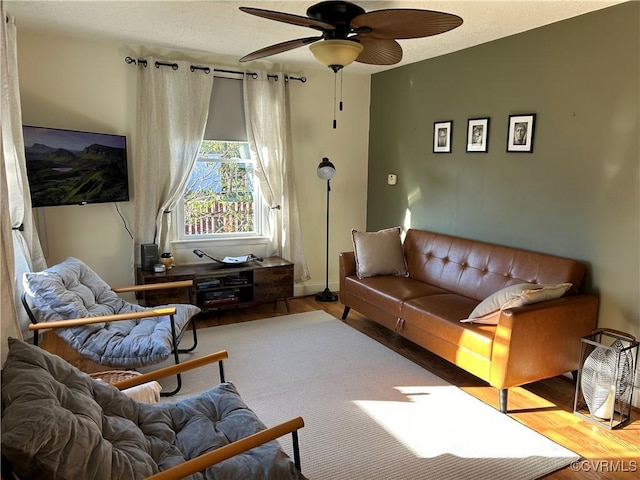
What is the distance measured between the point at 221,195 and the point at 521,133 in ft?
8.94

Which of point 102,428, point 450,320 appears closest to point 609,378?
point 450,320

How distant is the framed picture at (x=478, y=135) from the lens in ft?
12.3

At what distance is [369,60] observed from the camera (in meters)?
2.79

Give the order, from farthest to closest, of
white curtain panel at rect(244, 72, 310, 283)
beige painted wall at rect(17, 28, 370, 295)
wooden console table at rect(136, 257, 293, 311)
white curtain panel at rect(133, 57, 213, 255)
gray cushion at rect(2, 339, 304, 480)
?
white curtain panel at rect(244, 72, 310, 283)
white curtain panel at rect(133, 57, 213, 255)
wooden console table at rect(136, 257, 293, 311)
beige painted wall at rect(17, 28, 370, 295)
gray cushion at rect(2, 339, 304, 480)

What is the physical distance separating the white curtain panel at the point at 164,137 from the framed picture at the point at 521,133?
2.59m

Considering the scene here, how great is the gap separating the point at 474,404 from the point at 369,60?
7.03 ft

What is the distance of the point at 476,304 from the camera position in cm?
341

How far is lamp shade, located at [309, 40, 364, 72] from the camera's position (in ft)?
7.41

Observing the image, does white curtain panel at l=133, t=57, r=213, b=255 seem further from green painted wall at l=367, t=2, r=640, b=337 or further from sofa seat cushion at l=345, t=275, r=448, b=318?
green painted wall at l=367, t=2, r=640, b=337

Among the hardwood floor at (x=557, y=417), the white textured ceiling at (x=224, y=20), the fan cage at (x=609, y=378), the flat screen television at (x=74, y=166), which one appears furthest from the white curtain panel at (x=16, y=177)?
the fan cage at (x=609, y=378)

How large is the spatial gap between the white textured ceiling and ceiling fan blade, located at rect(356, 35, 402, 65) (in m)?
0.34

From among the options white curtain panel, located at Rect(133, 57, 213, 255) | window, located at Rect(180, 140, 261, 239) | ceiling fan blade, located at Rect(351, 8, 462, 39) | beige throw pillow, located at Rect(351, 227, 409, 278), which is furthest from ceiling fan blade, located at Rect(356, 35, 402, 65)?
window, located at Rect(180, 140, 261, 239)

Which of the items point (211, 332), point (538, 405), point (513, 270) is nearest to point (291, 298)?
point (211, 332)

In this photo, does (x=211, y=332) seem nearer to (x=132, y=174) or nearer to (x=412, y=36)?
(x=132, y=174)
